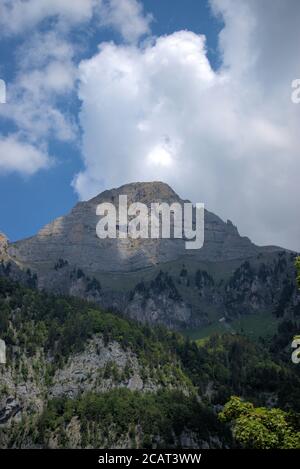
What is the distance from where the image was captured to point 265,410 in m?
35.2

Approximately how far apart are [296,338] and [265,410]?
4.72 metres

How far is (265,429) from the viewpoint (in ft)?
109

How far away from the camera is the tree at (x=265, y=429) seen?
107ft

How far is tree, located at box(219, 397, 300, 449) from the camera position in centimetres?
3269
